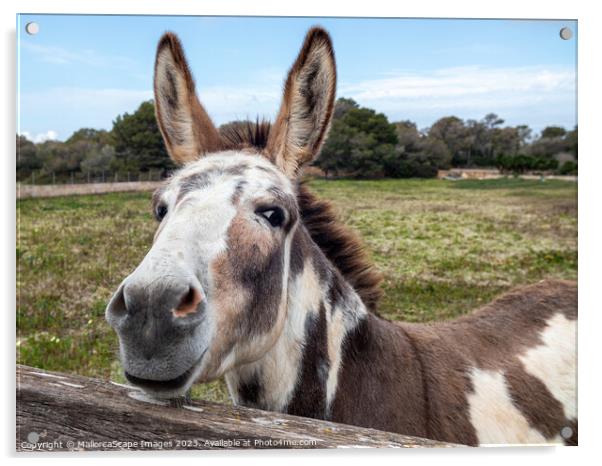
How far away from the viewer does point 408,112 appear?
2572mm

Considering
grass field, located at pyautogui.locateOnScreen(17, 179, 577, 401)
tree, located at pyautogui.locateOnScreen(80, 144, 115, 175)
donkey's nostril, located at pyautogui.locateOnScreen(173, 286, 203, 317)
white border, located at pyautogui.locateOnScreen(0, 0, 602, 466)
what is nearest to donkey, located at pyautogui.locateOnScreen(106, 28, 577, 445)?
donkey's nostril, located at pyautogui.locateOnScreen(173, 286, 203, 317)

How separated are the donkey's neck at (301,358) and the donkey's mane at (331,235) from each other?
0.18 metres

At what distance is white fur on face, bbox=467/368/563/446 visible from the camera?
1.94 meters

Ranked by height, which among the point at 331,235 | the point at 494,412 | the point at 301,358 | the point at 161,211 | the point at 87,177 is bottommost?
the point at 494,412

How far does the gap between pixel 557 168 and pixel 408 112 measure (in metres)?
0.77

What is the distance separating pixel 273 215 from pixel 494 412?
1120 millimetres

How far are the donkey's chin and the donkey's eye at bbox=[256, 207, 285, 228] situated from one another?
0.44 m

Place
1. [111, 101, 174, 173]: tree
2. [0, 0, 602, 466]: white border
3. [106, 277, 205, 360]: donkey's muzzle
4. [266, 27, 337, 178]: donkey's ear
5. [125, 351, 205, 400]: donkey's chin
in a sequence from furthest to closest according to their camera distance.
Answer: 1. [111, 101, 174, 173]: tree
2. [0, 0, 602, 466]: white border
3. [266, 27, 337, 178]: donkey's ear
4. [125, 351, 205, 400]: donkey's chin
5. [106, 277, 205, 360]: donkey's muzzle

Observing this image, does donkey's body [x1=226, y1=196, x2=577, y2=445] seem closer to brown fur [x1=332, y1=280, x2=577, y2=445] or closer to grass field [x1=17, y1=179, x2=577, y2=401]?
brown fur [x1=332, y1=280, x2=577, y2=445]

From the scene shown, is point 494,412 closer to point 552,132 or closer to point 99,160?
point 552,132

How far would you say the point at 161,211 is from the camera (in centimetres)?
168
